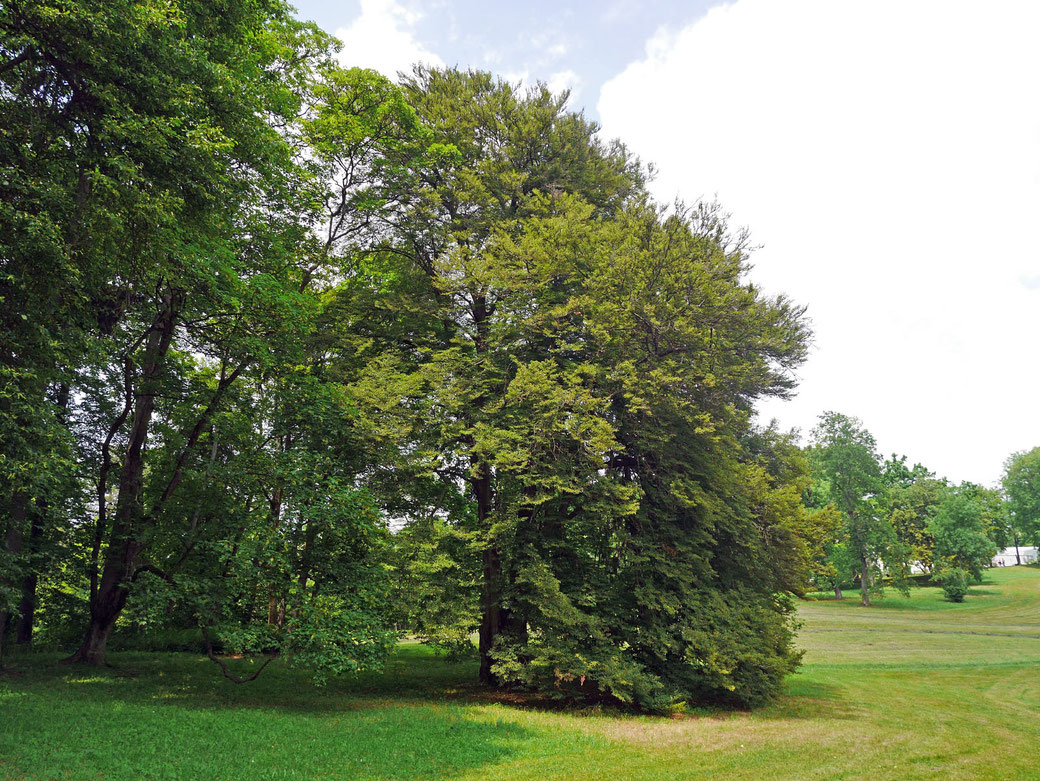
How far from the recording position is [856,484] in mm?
55344

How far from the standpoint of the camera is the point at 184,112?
9820 mm

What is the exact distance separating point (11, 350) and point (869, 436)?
65.9 m

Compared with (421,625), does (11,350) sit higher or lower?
higher

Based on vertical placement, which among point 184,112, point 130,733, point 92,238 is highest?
point 184,112

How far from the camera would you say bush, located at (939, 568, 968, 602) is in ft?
175

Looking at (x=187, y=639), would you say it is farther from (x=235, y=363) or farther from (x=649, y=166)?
(x=649, y=166)

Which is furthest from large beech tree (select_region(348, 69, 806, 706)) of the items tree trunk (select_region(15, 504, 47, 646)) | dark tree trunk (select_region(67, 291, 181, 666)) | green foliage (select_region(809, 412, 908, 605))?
green foliage (select_region(809, 412, 908, 605))

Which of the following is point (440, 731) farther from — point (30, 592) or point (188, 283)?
point (30, 592)

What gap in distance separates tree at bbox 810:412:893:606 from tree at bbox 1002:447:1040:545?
47512mm

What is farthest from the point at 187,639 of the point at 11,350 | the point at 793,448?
the point at 793,448

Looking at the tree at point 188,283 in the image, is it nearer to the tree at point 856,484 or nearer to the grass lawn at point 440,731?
the grass lawn at point 440,731

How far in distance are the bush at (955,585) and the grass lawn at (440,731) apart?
135ft

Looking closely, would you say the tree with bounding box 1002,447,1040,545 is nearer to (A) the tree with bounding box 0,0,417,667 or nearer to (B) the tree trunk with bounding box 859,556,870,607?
(B) the tree trunk with bounding box 859,556,870,607

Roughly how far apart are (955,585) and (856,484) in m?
12.4
